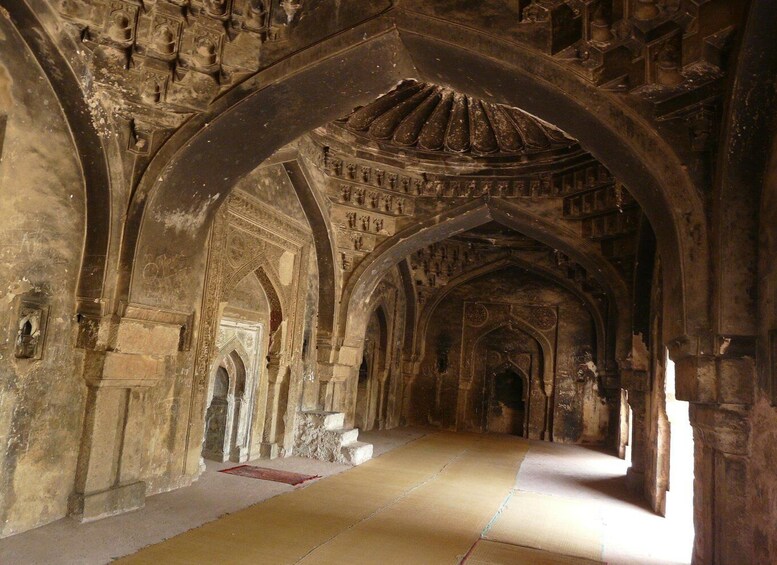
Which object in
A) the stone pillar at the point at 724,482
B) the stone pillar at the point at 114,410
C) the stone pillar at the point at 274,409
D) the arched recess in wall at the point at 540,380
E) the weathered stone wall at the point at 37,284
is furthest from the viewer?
the arched recess in wall at the point at 540,380

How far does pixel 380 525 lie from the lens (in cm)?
498

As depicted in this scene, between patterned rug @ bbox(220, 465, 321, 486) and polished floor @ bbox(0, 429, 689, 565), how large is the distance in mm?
214

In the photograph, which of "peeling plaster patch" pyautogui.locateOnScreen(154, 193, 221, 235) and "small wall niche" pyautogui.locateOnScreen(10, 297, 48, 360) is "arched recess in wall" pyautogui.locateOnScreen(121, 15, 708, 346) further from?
"small wall niche" pyautogui.locateOnScreen(10, 297, 48, 360)

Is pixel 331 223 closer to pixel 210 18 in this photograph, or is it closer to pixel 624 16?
pixel 210 18

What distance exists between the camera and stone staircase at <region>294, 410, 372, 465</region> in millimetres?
7805

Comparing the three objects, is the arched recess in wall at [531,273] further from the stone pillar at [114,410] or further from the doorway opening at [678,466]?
the stone pillar at [114,410]

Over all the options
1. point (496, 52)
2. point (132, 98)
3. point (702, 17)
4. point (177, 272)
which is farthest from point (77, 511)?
point (702, 17)

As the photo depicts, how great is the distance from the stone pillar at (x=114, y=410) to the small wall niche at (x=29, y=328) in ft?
1.08

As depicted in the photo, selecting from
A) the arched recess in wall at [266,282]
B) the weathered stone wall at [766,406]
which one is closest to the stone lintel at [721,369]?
the weathered stone wall at [766,406]

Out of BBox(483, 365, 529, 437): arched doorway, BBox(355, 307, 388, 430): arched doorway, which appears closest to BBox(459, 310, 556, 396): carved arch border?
BBox(483, 365, 529, 437): arched doorway

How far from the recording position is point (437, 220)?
8430mm

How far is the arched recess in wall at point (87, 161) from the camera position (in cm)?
402

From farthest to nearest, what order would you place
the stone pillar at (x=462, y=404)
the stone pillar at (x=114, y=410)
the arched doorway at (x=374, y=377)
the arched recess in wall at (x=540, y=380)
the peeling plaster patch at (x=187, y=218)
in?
the stone pillar at (x=462, y=404), the arched recess in wall at (x=540, y=380), the arched doorway at (x=374, y=377), the peeling plaster patch at (x=187, y=218), the stone pillar at (x=114, y=410)

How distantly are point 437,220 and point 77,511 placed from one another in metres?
5.66
